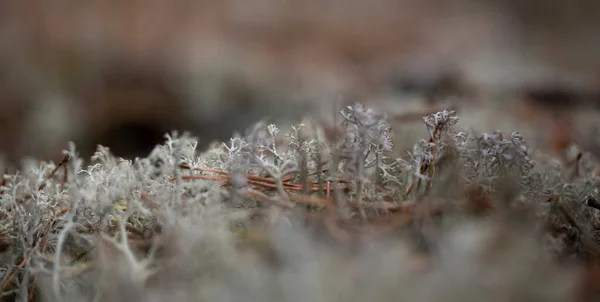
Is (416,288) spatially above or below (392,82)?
below

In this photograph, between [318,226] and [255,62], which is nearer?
[318,226]

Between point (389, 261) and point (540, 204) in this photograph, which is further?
point (540, 204)

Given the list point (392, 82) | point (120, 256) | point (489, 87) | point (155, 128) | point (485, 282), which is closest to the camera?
point (485, 282)

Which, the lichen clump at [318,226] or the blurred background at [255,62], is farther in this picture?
the blurred background at [255,62]

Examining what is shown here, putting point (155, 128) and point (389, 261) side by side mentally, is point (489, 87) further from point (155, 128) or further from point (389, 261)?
point (389, 261)

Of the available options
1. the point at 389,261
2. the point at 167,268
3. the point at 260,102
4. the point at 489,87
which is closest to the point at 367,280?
the point at 389,261

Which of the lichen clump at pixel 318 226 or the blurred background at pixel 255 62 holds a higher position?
the blurred background at pixel 255 62

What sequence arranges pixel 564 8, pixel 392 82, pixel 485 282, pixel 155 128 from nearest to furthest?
pixel 485 282
pixel 392 82
pixel 155 128
pixel 564 8

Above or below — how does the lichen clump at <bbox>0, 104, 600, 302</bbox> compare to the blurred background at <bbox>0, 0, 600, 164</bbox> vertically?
below
